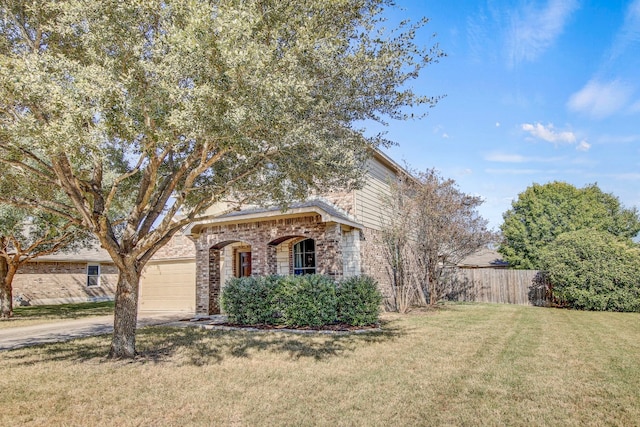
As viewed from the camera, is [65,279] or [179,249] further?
[65,279]

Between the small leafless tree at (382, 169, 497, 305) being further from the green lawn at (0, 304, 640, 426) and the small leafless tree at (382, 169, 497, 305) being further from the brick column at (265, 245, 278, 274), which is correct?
the green lawn at (0, 304, 640, 426)

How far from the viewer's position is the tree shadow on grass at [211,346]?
7.55 metres

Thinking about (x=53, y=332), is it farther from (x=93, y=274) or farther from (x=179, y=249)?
(x=93, y=274)

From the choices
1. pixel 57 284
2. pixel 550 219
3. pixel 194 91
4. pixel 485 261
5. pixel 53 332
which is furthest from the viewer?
pixel 485 261

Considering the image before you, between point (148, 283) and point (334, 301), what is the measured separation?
40.1 ft

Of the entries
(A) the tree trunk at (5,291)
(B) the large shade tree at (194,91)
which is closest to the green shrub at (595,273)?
(B) the large shade tree at (194,91)

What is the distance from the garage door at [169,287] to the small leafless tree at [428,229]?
933 cm

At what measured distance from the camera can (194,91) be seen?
516 cm

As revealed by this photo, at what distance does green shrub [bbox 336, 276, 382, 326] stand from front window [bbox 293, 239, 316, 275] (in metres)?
2.96

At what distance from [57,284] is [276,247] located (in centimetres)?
1816

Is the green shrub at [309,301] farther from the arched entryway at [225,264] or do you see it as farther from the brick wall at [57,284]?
the brick wall at [57,284]

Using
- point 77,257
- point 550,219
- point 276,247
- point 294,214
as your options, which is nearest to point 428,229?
point 294,214

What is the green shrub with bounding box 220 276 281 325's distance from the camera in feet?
38.0

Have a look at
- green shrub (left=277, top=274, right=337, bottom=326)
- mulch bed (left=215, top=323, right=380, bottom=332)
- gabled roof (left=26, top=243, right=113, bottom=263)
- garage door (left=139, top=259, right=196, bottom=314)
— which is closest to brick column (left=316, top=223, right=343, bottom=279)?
green shrub (left=277, top=274, right=337, bottom=326)
